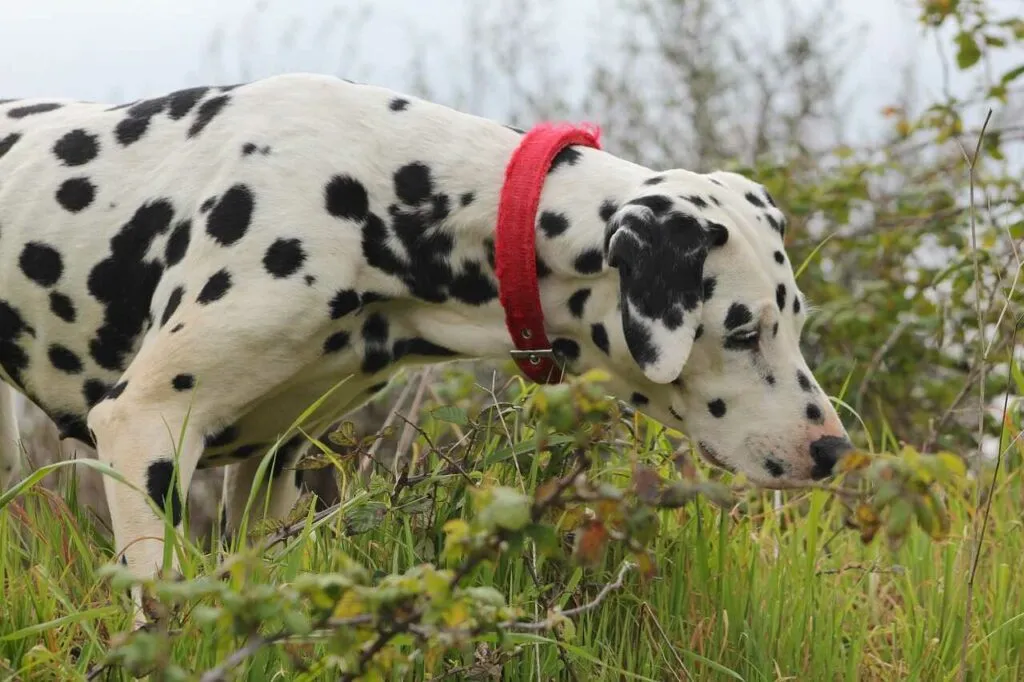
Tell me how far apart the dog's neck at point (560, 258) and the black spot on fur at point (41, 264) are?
0.92 metres

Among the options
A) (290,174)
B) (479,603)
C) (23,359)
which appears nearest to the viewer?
(479,603)

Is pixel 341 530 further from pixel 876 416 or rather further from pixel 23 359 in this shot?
pixel 876 416

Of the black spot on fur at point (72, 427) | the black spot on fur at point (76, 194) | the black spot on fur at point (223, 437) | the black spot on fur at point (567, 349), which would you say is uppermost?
the black spot on fur at point (76, 194)

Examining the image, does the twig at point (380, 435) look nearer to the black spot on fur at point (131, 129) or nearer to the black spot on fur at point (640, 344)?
A: the black spot on fur at point (640, 344)

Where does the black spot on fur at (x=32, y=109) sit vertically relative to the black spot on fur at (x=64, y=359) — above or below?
above

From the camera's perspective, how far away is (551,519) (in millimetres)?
2840

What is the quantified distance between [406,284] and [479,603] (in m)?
1.50

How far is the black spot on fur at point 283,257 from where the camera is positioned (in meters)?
2.91

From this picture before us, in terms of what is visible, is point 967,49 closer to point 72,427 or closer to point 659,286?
point 659,286

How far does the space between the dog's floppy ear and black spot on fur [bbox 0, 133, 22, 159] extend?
1829mm

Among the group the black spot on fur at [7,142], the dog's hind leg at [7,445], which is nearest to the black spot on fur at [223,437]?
the dog's hind leg at [7,445]

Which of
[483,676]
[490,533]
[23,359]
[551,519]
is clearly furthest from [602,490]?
[23,359]

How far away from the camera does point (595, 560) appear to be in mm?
1807

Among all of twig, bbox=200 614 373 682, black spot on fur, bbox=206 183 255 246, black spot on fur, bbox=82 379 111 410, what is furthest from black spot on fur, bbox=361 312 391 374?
twig, bbox=200 614 373 682
